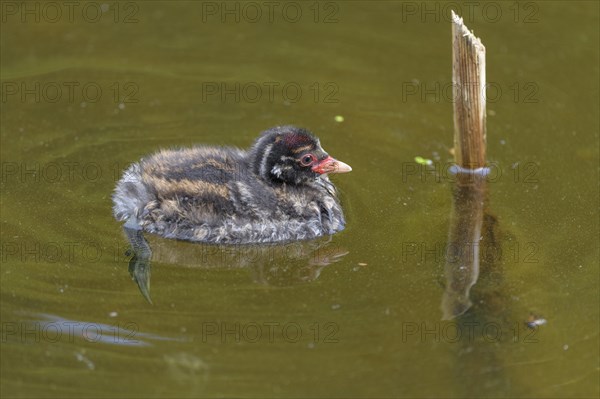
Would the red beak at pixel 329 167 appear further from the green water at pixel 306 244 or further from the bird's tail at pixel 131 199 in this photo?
the bird's tail at pixel 131 199

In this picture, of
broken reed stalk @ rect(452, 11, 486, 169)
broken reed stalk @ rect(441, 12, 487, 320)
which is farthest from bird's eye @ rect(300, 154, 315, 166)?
broken reed stalk @ rect(452, 11, 486, 169)

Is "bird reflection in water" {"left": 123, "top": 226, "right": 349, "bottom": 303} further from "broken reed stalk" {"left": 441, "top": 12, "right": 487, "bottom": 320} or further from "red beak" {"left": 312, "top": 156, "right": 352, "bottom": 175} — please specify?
"broken reed stalk" {"left": 441, "top": 12, "right": 487, "bottom": 320}

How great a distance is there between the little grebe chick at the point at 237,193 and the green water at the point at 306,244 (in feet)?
0.62

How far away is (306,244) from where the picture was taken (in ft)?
26.8

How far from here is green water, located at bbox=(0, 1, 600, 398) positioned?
6676 millimetres

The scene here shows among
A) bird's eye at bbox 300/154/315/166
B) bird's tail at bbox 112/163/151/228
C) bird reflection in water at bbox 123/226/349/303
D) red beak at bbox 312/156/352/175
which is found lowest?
bird reflection in water at bbox 123/226/349/303

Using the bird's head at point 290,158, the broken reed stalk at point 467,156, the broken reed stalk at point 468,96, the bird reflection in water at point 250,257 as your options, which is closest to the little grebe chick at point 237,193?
the bird's head at point 290,158

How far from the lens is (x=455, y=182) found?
8992mm

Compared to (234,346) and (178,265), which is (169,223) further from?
(234,346)

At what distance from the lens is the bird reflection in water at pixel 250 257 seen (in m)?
7.61

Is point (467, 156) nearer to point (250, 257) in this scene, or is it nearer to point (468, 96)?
point (468, 96)

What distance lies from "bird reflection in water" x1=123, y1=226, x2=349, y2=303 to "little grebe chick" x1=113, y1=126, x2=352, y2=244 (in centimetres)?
10

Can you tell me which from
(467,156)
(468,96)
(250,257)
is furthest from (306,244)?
(468,96)

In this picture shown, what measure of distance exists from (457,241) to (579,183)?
1386 mm
